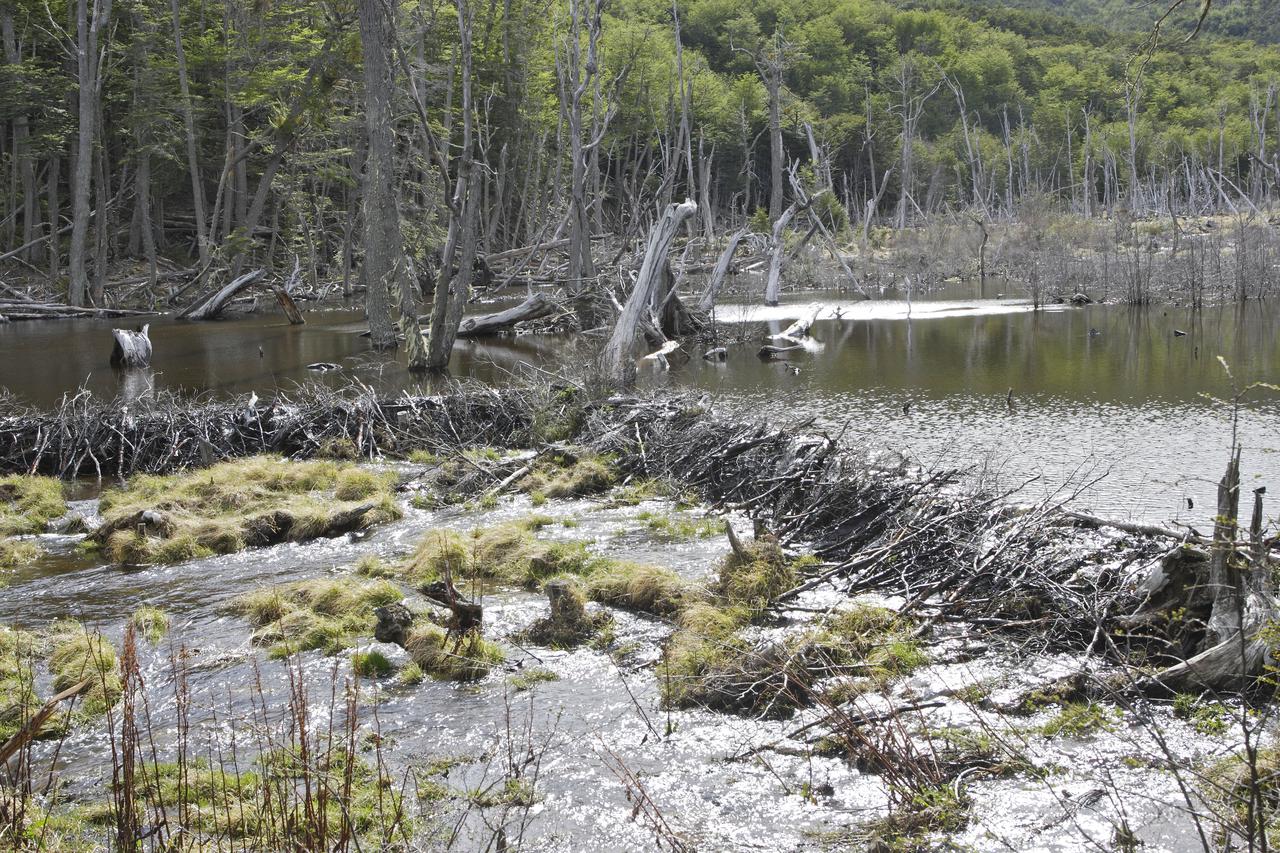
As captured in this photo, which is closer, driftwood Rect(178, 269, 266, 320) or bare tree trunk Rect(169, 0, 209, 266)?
driftwood Rect(178, 269, 266, 320)

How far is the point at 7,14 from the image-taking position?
3434 centimetres

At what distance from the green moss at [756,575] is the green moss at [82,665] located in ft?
13.7

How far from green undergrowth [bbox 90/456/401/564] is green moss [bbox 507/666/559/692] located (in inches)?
173

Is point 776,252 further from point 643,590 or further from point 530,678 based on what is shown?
point 530,678

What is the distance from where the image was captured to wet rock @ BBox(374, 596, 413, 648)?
23.9 ft

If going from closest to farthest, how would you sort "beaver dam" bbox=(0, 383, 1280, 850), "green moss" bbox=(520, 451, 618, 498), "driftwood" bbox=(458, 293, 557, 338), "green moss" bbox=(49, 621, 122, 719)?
"beaver dam" bbox=(0, 383, 1280, 850) → "green moss" bbox=(49, 621, 122, 719) → "green moss" bbox=(520, 451, 618, 498) → "driftwood" bbox=(458, 293, 557, 338)

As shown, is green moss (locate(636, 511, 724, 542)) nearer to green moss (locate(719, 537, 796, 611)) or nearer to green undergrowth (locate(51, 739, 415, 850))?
green moss (locate(719, 537, 796, 611))

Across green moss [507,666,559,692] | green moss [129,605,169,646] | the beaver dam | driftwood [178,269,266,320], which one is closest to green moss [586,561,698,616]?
the beaver dam

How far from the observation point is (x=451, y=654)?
6781mm

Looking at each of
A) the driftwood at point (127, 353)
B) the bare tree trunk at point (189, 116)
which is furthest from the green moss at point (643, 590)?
the bare tree trunk at point (189, 116)

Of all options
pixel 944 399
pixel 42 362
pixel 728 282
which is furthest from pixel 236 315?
pixel 944 399

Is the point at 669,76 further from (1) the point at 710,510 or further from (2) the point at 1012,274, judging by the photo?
(1) the point at 710,510

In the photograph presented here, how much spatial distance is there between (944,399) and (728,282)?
2372cm

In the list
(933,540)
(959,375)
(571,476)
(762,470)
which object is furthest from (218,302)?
(933,540)
